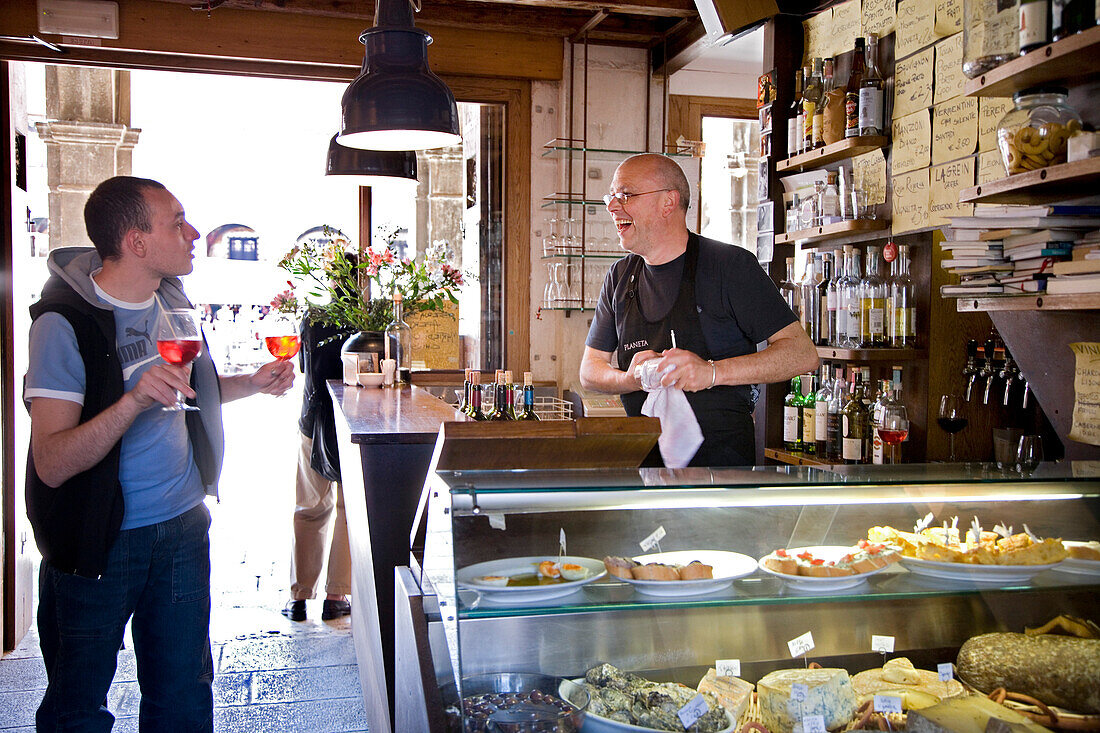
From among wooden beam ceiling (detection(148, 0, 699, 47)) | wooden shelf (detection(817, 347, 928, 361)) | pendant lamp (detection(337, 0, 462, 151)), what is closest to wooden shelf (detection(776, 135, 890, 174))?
wooden shelf (detection(817, 347, 928, 361))

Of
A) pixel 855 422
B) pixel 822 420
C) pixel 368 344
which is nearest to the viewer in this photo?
pixel 855 422

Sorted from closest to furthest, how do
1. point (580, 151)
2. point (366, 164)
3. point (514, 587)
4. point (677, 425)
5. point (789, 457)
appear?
point (514, 587) < point (677, 425) < point (789, 457) < point (366, 164) < point (580, 151)

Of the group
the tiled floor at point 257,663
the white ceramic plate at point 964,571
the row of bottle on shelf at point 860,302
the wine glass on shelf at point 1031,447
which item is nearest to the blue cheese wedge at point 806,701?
the white ceramic plate at point 964,571

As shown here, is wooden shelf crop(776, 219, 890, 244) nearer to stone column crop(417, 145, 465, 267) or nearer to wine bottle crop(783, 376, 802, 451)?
wine bottle crop(783, 376, 802, 451)

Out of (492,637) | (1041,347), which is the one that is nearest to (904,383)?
(1041,347)

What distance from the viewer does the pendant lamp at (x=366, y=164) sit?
14.5 ft

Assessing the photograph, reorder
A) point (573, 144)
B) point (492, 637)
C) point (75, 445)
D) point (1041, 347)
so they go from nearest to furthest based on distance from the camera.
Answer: point (492, 637)
point (75, 445)
point (1041, 347)
point (573, 144)

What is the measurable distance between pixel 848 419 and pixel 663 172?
1449 millimetres

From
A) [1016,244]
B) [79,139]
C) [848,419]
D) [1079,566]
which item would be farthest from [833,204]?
[79,139]

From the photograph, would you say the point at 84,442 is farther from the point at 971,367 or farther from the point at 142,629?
the point at 971,367

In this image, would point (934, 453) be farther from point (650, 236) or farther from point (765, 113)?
point (765, 113)

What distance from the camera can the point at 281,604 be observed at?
4746 millimetres

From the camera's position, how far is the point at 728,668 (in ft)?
5.22

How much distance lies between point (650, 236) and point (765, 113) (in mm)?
1696
